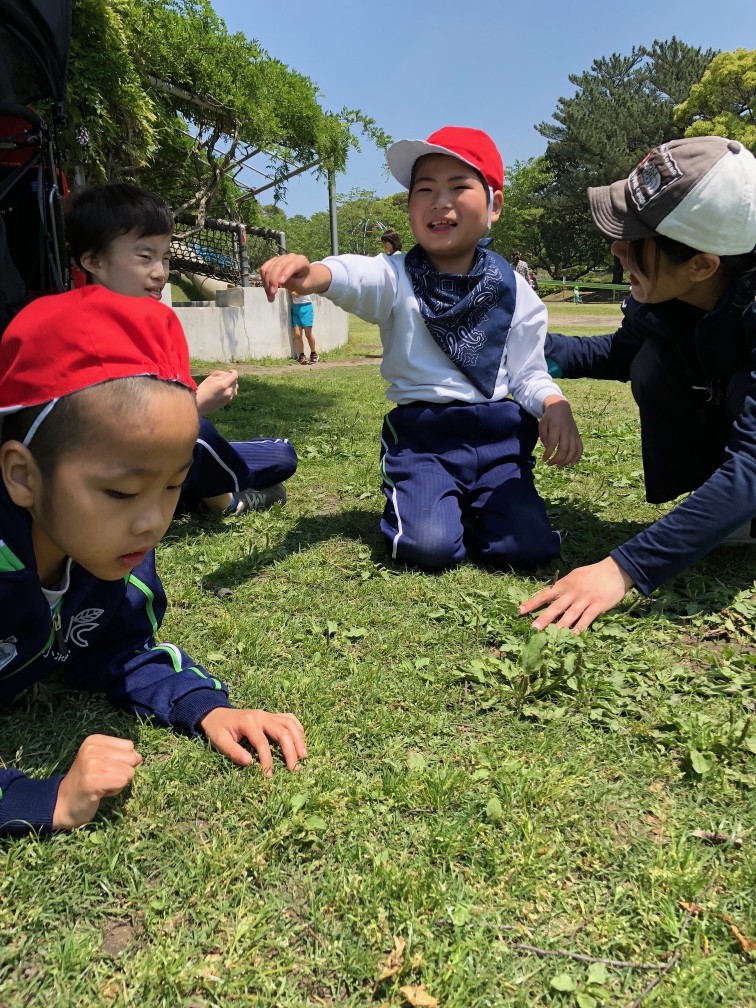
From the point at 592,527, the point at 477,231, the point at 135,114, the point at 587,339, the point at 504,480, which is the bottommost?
the point at 592,527

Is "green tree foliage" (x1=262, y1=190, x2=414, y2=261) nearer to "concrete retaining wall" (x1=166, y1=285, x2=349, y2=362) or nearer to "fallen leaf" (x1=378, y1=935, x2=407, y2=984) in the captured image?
"concrete retaining wall" (x1=166, y1=285, x2=349, y2=362)

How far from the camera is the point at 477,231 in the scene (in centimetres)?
299

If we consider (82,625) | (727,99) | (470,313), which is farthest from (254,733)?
(727,99)

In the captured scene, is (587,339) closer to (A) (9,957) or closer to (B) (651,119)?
(A) (9,957)

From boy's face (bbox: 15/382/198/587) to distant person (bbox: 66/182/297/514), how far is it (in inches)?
65.4

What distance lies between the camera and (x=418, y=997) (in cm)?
117

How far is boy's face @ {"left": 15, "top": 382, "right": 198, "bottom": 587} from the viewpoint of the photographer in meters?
1.40

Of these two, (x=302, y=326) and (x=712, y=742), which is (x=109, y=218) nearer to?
(x=712, y=742)

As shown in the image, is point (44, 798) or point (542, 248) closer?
point (44, 798)

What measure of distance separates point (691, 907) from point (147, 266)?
3200 millimetres

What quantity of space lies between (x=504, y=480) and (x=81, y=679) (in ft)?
6.05

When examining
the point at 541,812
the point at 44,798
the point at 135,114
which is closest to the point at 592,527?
the point at 541,812

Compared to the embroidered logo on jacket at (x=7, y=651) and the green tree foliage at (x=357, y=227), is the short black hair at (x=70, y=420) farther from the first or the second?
the green tree foliage at (x=357, y=227)

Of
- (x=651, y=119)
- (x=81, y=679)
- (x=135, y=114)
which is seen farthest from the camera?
(x=651, y=119)
